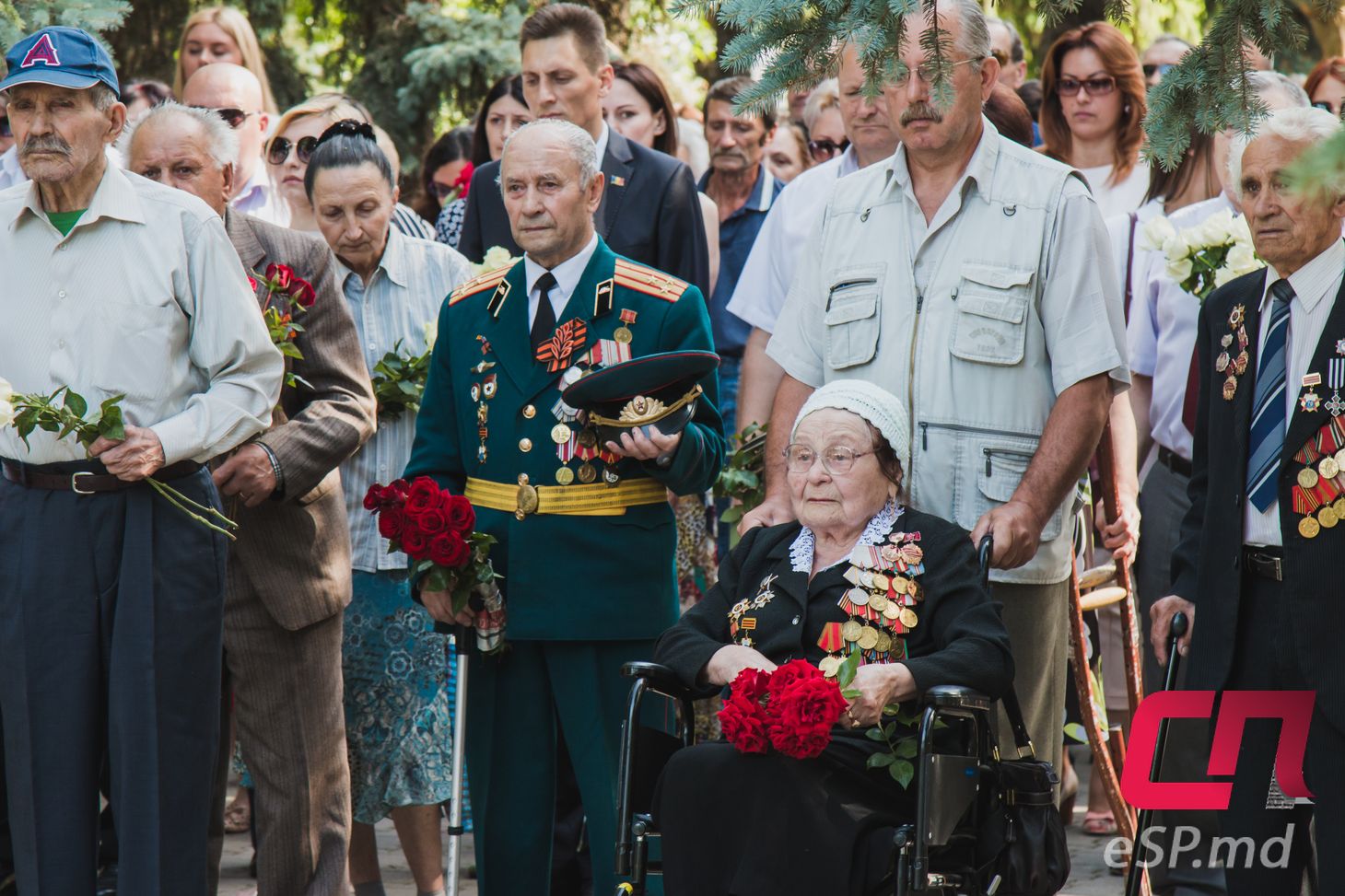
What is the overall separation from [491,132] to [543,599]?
10.9 feet

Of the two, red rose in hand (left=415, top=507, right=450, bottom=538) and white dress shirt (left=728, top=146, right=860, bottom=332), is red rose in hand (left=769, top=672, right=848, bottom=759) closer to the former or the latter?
red rose in hand (left=415, top=507, right=450, bottom=538)

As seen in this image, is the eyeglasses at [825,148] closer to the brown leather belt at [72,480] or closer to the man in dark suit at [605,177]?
the man in dark suit at [605,177]

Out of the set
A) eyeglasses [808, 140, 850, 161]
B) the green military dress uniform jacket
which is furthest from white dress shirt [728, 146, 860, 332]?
eyeglasses [808, 140, 850, 161]

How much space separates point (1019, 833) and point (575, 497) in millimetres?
1534

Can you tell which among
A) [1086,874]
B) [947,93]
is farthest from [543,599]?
[1086,874]

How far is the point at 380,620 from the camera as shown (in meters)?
5.63

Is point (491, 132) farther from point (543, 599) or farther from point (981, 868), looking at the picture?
point (981, 868)

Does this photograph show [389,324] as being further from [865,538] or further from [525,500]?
[865,538]

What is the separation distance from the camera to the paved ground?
229 inches

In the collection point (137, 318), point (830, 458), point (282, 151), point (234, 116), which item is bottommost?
point (830, 458)

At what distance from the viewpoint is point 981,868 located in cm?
396

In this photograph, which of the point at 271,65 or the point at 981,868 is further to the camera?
the point at 271,65

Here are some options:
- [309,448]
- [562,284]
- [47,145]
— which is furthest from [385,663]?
[47,145]

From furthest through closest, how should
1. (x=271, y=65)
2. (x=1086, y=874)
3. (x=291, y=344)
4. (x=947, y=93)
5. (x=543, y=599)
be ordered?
(x=271, y=65) → (x=1086, y=874) → (x=291, y=344) → (x=543, y=599) → (x=947, y=93)
